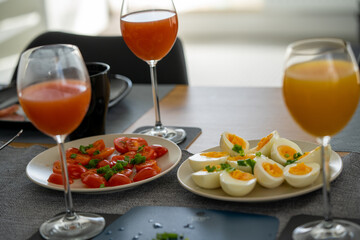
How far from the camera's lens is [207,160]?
1.12 meters

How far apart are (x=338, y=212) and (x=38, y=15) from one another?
484 cm

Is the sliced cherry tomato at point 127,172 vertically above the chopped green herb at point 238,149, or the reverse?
the chopped green herb at point 238,149

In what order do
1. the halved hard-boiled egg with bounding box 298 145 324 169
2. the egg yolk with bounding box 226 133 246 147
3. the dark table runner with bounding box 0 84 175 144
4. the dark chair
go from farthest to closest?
the dark chair, the dark table runner with bounding box 0 84 175 144, the egg yolk with bounding box 226 133 246 147, the halved hard-boiled egg with bounding box 298 145 324 169

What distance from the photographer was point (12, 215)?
1.09 metres

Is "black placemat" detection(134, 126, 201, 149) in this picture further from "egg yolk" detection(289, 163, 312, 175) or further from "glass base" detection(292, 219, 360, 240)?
"glass base" detection(292, 219, 360, 240)

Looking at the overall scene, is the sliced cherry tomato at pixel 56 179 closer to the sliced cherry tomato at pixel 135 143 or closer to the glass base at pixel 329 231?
the sliced cherry tomato at pixel 135 143

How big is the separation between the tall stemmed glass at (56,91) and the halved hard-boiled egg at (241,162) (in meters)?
0.27

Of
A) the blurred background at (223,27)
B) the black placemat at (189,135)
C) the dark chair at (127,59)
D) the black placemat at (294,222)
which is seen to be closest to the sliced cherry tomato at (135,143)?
the black placemat at (189,135)

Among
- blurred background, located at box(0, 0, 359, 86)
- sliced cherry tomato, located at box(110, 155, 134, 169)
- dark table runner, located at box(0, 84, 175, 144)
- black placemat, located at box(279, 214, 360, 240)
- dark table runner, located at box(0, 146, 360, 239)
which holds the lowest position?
blurred background, located at box(0, 0, 359, 86)

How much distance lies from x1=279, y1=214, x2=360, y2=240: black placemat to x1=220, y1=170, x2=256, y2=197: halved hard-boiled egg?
10 cm

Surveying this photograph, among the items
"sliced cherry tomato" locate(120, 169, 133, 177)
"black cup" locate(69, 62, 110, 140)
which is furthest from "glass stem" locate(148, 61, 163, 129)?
"sliced cherry tomato" locate(120, 169, 133, 177)

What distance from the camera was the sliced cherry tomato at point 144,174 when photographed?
3.72 ft

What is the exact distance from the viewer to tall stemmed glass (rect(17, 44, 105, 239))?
933 mm

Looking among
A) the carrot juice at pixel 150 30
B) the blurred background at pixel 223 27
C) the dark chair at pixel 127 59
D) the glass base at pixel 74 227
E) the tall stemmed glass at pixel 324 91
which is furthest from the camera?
the blurred background at pixel 223 27
